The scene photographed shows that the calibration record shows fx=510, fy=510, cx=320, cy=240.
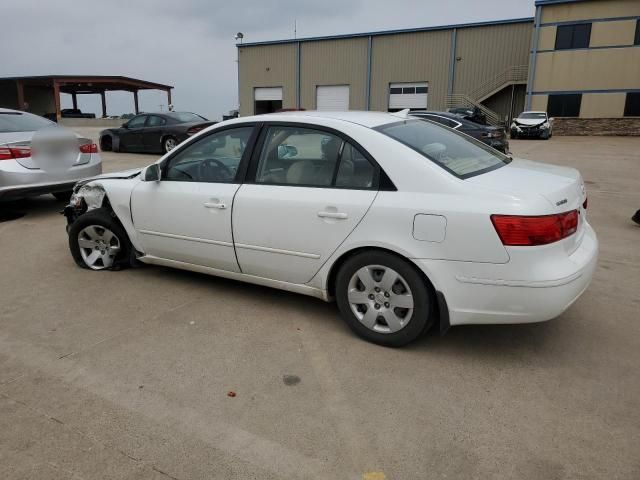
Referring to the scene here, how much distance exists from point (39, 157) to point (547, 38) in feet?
103

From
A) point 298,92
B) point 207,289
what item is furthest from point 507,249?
point 298,92

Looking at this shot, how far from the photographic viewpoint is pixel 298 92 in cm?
4128

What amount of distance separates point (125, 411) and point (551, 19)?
34122 millimetres

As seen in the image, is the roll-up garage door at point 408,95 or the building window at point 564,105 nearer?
the building window at point 564,105

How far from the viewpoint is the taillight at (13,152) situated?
6703 mm

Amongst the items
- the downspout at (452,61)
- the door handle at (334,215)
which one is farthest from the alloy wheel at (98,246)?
the downspout at (452,61)

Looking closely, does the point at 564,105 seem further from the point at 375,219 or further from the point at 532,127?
the point at 375,219

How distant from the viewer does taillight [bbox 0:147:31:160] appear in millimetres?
6703

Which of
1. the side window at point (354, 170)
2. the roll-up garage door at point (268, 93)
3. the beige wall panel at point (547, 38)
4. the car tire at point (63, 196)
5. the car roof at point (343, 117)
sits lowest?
the car tire at point (63, 196)

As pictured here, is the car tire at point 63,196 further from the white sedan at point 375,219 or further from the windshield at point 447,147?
the windshield at point 447,147

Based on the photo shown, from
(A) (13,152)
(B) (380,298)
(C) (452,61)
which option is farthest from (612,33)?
(B) (380,298)

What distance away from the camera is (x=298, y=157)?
3.71m

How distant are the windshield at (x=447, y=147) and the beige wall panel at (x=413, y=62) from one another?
34.3 m

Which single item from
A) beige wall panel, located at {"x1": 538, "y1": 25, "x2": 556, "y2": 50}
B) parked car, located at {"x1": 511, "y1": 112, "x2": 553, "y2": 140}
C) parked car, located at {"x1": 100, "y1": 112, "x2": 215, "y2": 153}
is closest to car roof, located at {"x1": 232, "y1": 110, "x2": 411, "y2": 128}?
parked car, located at {"x1": 100, "y1": 112, "x2": 215, "y2": 153}
